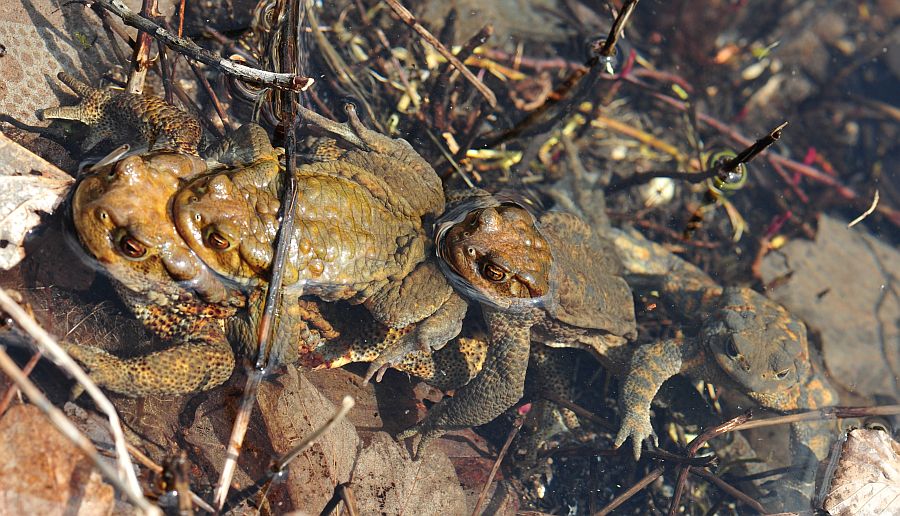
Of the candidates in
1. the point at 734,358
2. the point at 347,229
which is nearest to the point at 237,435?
the point at 347,229

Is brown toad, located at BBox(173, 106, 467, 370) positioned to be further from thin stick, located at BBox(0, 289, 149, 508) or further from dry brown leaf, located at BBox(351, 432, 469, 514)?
thin stick, located at BBox(0, 289, 149, 508)

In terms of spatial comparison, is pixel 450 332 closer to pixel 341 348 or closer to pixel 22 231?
pixel 341 348

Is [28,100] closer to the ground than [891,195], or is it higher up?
higher up

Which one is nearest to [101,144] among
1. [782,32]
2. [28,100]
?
[28,100]

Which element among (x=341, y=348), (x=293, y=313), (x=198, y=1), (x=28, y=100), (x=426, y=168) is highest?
(x=198, y=1)

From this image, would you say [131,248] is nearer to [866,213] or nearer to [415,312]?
[415,312]

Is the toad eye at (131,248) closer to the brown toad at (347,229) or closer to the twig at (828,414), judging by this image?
the brown toad at (347,229)

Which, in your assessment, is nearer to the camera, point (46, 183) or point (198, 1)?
point (46, 183)

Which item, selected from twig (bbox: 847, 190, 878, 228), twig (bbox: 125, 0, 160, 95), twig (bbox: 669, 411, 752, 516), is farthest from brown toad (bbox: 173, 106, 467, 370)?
twig (bbox: 847, 190, 878, 228)
